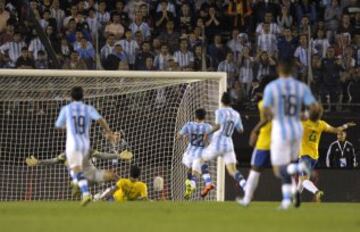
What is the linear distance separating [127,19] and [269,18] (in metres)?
3.12

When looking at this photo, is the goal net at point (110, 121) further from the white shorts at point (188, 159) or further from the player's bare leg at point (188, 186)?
the white shorts at point (188, 159)

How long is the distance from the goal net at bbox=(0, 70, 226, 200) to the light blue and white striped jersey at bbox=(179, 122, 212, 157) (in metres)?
0.87

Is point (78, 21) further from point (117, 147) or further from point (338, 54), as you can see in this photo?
point (338, 54)

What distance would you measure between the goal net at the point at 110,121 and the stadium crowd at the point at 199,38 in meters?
1.58

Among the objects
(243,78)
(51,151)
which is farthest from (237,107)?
(51,151)

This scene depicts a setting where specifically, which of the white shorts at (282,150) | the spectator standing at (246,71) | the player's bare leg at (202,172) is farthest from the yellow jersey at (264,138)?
the spectator standing at (246,71)

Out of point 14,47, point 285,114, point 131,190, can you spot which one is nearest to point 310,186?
point 131,190

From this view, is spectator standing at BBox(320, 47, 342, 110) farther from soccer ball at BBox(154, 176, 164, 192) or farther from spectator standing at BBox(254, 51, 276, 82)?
soccer ball at BBox(154, 176, 164, 192)

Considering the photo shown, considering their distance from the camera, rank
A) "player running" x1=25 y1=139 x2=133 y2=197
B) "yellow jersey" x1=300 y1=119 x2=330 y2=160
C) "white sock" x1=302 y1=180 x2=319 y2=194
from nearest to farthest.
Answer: "player running" x1=25 y1=139 x2=133 y2=197
"yellow jersey" x1=300 y1=119 x2=330 y2=160
"white sock" x1=302 y1=180 x2=319 y2=194

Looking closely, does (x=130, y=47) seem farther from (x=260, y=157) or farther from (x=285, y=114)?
(x=285, y=114)

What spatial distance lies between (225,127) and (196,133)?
153 cm

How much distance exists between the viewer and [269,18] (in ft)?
80.4

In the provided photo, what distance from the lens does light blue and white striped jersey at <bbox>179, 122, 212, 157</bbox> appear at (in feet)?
66.2

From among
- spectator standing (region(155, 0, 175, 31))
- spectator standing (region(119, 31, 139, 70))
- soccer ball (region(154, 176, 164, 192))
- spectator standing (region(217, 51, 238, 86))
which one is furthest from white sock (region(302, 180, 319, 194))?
spectator standing (region(155, 0, 175, 31))
